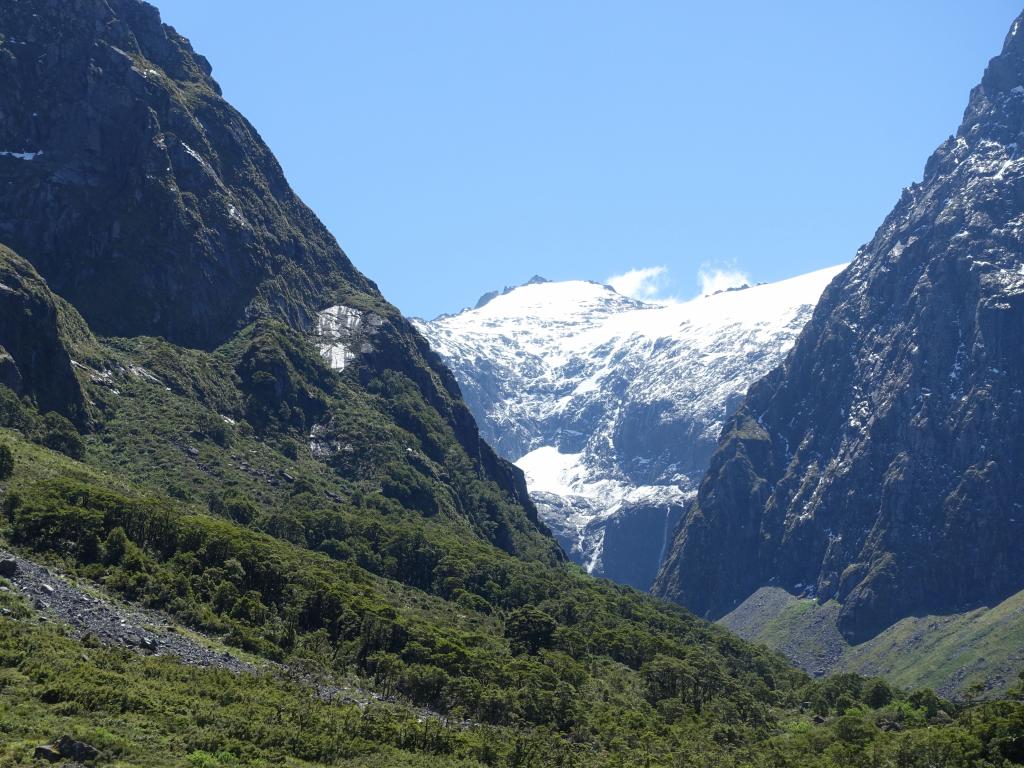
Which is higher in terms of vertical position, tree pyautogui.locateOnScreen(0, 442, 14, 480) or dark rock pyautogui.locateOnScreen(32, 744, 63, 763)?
tree pyautogui.locateOnScreen(0, 442, 14, 480)

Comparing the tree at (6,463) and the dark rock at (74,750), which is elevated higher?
the tree at (6,463)

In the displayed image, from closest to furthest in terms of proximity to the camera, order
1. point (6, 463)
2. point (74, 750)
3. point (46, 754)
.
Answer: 1. point (46, 754)
2. point (74, 750)
3. point (6, 463)

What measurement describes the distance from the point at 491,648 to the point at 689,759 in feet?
217

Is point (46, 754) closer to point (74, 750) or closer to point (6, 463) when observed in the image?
point (74, 750)

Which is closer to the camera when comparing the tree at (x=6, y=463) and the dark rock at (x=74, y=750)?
the dark rock at (x=74, y=750)

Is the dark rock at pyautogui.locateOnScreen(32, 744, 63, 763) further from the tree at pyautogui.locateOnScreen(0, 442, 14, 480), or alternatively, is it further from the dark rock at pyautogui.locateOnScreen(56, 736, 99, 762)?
the tree at pyautogui.locateOnScreen(0, 442, 14, 480)

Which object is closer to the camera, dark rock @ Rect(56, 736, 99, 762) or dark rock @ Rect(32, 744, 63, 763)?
dark rock @ Rect(32, 744, 63, 763)

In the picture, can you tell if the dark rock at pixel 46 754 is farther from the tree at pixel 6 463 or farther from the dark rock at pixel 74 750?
the tree at pixel 6 463

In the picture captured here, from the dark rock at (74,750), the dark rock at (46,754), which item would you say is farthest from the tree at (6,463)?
the dark rock at (46,754)

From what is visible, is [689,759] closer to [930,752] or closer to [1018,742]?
[930,752]

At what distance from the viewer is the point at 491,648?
613 ft

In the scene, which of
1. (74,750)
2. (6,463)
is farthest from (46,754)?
(6,463)

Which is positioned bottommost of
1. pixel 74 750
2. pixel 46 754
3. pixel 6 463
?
pixel 46 754

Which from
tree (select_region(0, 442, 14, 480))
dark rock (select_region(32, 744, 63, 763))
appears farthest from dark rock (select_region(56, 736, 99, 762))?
tree (select_region(0, 442, 14, 480))
